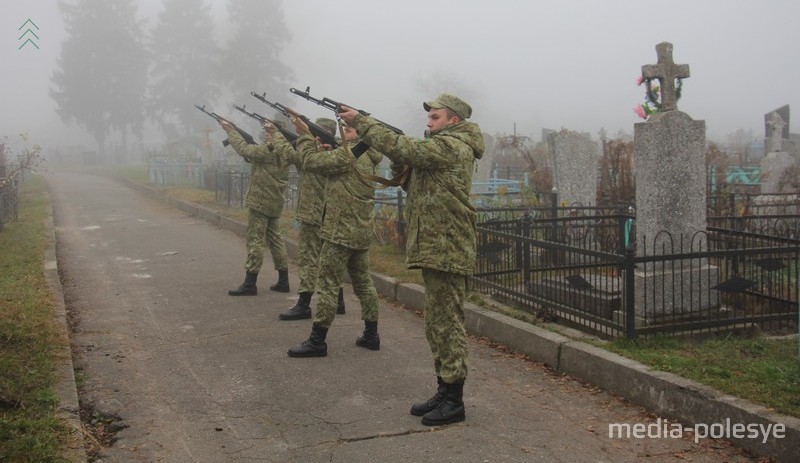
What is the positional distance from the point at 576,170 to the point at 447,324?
8459mm

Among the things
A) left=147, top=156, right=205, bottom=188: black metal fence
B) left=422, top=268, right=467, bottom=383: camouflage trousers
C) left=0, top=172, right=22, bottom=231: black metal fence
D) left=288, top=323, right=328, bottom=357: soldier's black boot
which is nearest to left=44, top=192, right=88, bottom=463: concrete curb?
left=288, top=323, right=328, bottom=357: soldier's black boot

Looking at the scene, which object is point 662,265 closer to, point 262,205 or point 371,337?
point 371,337

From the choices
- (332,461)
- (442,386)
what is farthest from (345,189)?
(332,461)

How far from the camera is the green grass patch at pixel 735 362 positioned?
14.3 feet

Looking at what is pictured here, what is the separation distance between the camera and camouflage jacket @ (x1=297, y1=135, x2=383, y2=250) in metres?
5.96

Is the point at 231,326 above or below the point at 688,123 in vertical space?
below

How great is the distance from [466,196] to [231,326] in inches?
131

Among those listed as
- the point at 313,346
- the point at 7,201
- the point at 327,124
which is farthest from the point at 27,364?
the point at 7,201

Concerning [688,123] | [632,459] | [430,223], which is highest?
[688,123]

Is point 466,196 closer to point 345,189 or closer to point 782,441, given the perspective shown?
point 345,189

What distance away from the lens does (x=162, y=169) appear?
1168 inches

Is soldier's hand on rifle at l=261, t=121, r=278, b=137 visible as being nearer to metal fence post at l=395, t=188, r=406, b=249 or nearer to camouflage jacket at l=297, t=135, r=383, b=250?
camouflage jacket at l=297, t=135, r=383, b=250

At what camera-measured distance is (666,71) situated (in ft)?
23.3

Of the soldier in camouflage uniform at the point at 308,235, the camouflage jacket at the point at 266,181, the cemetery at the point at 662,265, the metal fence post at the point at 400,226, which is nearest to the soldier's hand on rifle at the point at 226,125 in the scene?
the camouflage jacket at the point at 266,181
